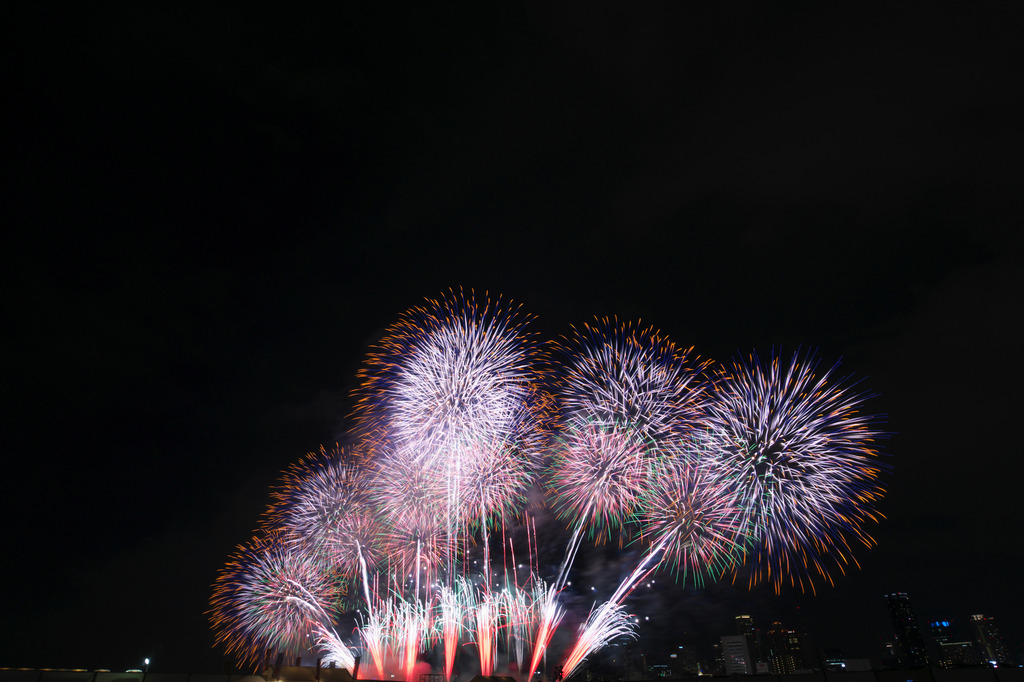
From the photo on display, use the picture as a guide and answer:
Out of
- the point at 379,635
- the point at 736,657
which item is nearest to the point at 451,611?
the point at 379,635

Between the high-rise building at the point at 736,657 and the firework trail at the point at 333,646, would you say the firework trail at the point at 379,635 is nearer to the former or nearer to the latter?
the firework trail at the point at 333,646

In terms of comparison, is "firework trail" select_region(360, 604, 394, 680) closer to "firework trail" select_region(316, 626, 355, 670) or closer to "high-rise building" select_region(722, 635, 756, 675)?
"firework trail" select_region(316, 626, 355, 670)

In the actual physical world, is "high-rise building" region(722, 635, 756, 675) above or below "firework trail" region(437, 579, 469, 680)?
below

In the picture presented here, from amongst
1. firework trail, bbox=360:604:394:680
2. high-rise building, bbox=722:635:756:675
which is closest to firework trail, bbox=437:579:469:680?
firework trail, bbox=360:604:394:680

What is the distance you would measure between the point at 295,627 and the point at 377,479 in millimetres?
13668

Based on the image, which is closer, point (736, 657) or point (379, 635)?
point (379, 635)

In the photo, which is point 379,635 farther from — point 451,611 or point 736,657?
point 736,657

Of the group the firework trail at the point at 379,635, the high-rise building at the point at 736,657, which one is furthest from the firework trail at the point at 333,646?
the high-rise building at the point at 736,657

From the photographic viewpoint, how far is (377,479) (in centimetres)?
3869

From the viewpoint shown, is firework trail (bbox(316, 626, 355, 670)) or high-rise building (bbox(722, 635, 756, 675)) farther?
high-rise building (bbox(722, 635, 756, 675))

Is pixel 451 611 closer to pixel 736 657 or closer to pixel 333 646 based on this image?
pixel 333 646

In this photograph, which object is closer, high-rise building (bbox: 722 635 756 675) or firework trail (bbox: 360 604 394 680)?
firework trail (bbox: 360 604 394 680)

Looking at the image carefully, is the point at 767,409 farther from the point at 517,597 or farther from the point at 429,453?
the point at 517,597

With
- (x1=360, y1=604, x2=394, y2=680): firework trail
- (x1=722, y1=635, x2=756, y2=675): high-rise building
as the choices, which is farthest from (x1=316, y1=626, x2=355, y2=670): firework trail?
(x1=722, y1=635, x2=756, y2=675): high-rise building
